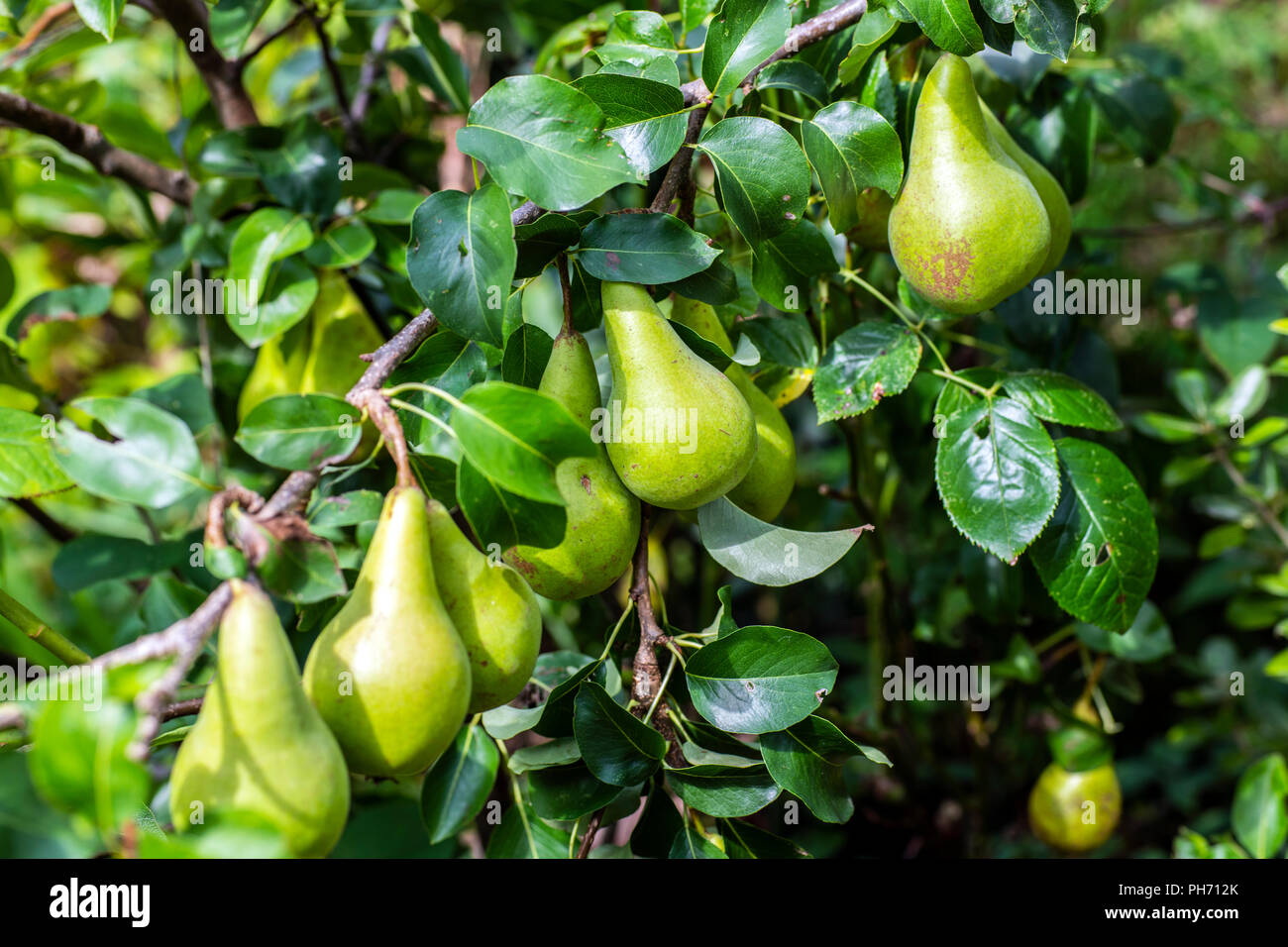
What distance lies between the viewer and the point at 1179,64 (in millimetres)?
1339

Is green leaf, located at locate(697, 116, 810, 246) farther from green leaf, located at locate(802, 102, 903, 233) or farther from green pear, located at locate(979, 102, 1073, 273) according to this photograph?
green pear, located at locate(979, 102, 1073, 273)

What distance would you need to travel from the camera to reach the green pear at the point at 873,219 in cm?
78

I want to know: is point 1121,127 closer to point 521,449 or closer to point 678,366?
point 678,366

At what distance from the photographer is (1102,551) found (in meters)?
0.79

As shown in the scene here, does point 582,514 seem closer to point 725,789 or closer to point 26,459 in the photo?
point 725,789

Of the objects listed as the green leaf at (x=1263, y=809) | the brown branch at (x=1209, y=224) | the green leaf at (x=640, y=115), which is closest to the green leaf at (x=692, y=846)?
the green leaf at (x=640, y=115)

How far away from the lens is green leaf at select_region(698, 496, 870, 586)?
0.69 meters

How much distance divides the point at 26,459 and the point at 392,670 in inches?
17.7

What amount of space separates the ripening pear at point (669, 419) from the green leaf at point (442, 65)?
528 millimetres

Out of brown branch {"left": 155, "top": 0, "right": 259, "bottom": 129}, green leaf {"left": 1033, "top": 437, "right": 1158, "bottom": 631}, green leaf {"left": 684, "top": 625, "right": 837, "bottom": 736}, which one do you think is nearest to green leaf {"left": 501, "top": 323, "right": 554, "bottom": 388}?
green leaf {"left": 684, "top": 625, "right": 837, "bottom": 736}

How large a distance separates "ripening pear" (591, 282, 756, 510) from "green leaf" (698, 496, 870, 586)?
87 millimetres
